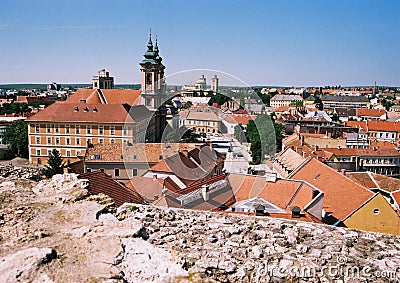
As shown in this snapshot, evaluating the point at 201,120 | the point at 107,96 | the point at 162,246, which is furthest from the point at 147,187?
the point at 107,96

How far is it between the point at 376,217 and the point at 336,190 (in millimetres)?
2142

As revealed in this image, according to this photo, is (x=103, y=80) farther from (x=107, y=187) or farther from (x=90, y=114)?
(x=107, y=187)

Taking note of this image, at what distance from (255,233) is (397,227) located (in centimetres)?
1041

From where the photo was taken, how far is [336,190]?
14750 mm

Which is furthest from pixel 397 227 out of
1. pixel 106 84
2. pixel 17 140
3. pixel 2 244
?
pixel 106 84

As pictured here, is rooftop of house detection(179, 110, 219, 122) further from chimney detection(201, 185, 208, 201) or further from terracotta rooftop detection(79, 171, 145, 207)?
terracotta rooftop detection(79, 171, 145, 207)

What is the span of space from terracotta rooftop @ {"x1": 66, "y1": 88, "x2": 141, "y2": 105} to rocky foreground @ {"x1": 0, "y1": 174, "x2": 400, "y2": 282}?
1436 inches

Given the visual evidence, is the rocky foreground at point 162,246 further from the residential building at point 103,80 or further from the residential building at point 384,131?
the residential building at point 384,131

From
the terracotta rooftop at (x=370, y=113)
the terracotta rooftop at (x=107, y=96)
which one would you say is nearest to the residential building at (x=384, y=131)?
the terracotta rooftop at (x=370, y=113)

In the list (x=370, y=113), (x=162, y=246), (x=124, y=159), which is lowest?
(x=124, y=159)

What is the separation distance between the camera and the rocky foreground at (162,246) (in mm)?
3289

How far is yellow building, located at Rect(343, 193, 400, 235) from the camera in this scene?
12688 mm

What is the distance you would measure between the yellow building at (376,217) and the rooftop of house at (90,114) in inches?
924

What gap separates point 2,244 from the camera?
354cm
